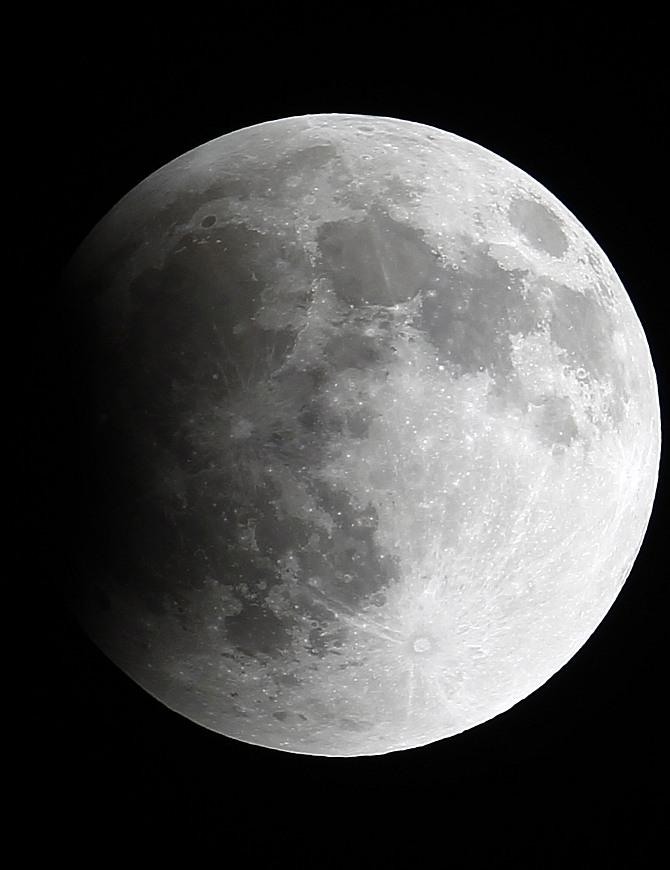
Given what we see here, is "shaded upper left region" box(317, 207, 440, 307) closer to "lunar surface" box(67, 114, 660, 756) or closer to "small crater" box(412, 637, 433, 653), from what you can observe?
"lunar surface" box(67, 114, 660, 756)

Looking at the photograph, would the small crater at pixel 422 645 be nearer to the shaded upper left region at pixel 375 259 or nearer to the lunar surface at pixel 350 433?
the lunar surface at pixel 350 433

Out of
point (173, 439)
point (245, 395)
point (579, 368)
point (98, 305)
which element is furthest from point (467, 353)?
point (98, 305)

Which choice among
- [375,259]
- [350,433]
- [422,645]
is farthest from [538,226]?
[422,645]

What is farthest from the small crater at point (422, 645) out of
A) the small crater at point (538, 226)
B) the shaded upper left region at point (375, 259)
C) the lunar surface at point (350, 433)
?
the small crater at point (538, 226)

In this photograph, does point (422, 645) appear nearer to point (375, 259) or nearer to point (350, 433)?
point (350, 433)

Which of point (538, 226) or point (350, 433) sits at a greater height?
point (538, 226)

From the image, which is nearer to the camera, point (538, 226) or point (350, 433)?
point (350, 433)

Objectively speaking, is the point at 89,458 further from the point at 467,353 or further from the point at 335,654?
the point at 467,353

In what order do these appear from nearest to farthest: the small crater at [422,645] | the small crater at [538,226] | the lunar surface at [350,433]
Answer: the lunar surface at [350,433], the small crater at [422,645], the small crater at [538,226]
